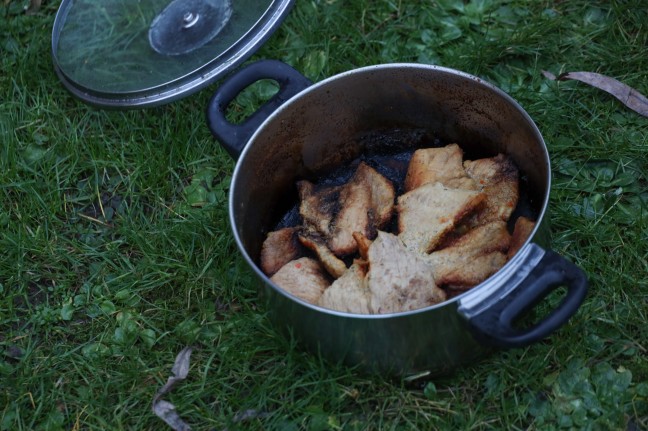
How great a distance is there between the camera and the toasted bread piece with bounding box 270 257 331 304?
1.80m

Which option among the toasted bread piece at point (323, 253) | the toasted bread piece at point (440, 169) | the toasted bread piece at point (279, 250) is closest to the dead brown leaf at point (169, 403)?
the toasted bread piece at point (279, 250)

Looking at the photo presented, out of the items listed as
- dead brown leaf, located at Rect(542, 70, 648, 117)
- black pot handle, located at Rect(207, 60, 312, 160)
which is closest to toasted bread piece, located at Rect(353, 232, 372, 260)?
black pot handle, located at Rect(207, 60, 312, 160)

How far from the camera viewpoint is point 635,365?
1777 millimetres

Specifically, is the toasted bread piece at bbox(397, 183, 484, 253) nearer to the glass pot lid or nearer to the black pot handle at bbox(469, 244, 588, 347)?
the black pot handle at bbox(469, 244, 588, 347)

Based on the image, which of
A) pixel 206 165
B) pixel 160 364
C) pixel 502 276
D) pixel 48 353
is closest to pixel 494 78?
pixel 206 165

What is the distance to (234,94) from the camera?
2.00 m

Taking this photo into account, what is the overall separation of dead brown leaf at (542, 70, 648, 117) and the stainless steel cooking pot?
0.47 metres

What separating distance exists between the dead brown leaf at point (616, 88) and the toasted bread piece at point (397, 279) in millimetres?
911

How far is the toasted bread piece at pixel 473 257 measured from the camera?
177cm

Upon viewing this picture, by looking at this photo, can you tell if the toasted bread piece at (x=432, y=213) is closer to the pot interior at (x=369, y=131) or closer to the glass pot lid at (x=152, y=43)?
the pot interior at (x=369, y=131)

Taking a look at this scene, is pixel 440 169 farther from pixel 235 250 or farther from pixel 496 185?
pixel 235 250

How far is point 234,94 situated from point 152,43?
54cm

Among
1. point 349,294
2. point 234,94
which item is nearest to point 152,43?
point 234,94

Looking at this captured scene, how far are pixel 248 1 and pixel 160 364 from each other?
1.11 m
